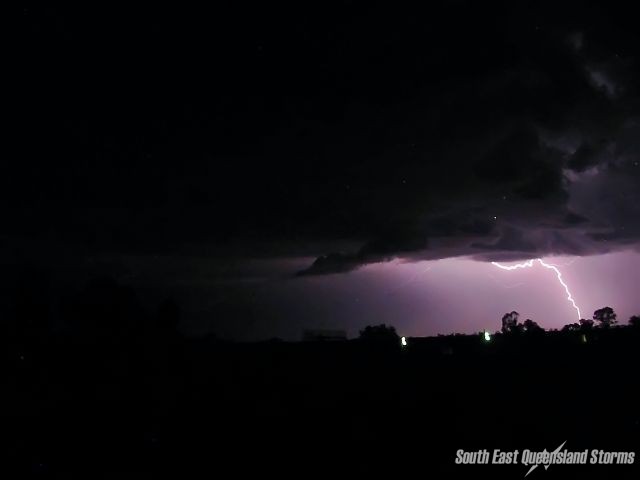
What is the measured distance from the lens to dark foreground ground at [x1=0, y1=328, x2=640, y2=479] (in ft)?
50.2

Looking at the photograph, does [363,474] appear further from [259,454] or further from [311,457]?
[259,454]

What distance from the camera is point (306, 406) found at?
19.5 metres

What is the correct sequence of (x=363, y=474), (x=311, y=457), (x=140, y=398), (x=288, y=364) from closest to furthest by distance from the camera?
(x=363, y=474)
(x=311, y=457)
(x=140, y=398)
(x=288, y=364)

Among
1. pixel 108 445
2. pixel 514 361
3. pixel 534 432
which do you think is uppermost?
pixel 514 361

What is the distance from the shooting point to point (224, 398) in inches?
778

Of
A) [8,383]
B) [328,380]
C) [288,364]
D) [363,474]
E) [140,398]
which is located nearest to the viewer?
[363,474]

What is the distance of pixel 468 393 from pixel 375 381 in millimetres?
3411

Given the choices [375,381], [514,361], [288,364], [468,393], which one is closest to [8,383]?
[288,364]

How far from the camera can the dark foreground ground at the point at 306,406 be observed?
602 inches

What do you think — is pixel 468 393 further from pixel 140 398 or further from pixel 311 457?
pixel 140 398

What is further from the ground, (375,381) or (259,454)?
(375,381)

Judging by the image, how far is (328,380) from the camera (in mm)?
21781

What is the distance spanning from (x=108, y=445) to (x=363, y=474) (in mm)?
7237

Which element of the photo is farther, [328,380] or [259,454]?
[328,380]
